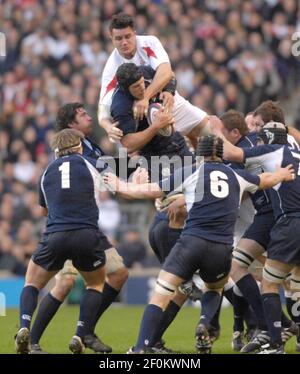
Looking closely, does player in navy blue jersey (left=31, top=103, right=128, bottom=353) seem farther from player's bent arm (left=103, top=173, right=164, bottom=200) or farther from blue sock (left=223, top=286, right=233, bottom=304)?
blue sock (left=223, top=286, right=233, bottom=304)

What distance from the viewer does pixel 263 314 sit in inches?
465

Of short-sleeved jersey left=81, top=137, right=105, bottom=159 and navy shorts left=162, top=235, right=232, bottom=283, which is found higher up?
short-sleeved jersey left=81, top=137, right=105, bottom=159

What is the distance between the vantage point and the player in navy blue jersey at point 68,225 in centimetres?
1124

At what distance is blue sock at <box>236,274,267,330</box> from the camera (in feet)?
38.8

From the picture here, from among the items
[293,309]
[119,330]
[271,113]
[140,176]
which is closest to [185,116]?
[271,113]

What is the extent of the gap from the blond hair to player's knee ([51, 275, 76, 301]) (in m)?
1.34

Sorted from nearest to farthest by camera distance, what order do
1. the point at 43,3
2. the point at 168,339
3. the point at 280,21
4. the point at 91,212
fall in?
the point at 91,212
the point at 168,339
the point at 280,21
the point at 43,3

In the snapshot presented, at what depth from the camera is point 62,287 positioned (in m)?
11.9

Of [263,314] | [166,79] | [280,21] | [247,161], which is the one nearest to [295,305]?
[263,314]

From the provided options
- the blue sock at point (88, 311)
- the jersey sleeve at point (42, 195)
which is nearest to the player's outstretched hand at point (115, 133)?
the jersey sleeve at point (42, 195)

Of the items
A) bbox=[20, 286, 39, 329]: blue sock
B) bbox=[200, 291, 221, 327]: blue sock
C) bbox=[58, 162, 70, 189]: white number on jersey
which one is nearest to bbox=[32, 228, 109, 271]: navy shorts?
bbox=[20, 286, 39, 329]: blue sock

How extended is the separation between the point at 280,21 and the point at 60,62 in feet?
14.6

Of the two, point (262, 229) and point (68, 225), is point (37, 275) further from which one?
point (262, 229)
